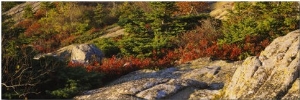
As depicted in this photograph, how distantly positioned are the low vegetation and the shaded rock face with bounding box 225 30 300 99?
4.06 meters

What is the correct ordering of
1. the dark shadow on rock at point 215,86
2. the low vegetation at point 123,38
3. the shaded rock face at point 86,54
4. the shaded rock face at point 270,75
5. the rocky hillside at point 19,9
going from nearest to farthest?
the shaded rock face at point 270,75 < the dark shadow on rock at point 215,86 < the low vegetation at point 123,38 < the shaded rock face at point 86,54 < the rocky hillside at point 19,9

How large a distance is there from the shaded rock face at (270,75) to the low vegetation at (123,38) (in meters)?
4.06

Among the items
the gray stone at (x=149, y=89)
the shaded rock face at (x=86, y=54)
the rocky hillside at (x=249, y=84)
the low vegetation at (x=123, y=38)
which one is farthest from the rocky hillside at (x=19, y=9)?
the rocky hillside at (x=249, y=84)

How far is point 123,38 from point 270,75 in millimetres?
17774

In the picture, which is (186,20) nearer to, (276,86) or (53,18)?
(53,18)

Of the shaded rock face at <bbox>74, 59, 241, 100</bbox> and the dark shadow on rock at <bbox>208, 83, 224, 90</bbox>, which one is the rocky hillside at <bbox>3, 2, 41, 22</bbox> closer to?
the shaded rock face at <bbox>74, 59, 241, 100</bbox>

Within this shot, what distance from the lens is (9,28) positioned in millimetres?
12727

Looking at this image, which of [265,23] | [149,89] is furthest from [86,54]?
[149,89]

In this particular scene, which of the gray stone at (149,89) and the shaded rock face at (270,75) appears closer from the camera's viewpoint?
the shaded rock face at (270,75)

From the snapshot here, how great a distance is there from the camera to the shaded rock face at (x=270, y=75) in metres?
8.78

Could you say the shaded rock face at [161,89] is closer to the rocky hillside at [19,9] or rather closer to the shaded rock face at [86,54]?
the shaded rock face at [86,54]

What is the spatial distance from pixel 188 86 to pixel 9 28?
16.3 feet

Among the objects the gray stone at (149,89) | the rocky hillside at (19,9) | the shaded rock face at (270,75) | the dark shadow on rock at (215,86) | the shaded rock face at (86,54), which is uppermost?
the shaded rock face at (270,75)

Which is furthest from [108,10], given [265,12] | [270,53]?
[270,53]
